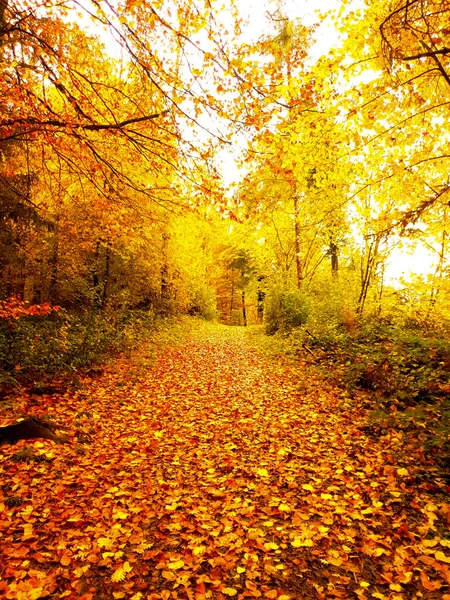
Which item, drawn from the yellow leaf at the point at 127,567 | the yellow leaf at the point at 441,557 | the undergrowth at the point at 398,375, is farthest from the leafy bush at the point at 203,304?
the yellow leaf at the point at 441,557

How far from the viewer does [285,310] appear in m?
15.3

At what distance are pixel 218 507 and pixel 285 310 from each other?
38.4 ft

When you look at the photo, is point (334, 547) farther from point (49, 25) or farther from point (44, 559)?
point (49, 25)

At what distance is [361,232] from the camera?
11.0m

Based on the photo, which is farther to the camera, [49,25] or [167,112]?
[49,25]

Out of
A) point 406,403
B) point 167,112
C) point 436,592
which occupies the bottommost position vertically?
point 436,592

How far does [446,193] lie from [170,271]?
15.1 m

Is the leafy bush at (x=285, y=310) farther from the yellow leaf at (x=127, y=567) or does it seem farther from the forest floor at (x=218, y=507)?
the yellow leaf at (x=127, y=567)

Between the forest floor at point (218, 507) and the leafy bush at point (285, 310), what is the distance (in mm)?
7184

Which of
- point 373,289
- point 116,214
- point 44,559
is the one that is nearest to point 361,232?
point 373,289

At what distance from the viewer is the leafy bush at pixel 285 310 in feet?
47.2

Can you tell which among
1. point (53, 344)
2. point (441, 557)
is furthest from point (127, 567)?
point (53, 344)

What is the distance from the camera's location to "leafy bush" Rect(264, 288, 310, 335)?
14383 millimetres

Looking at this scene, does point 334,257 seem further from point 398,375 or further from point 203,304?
point 203,304
